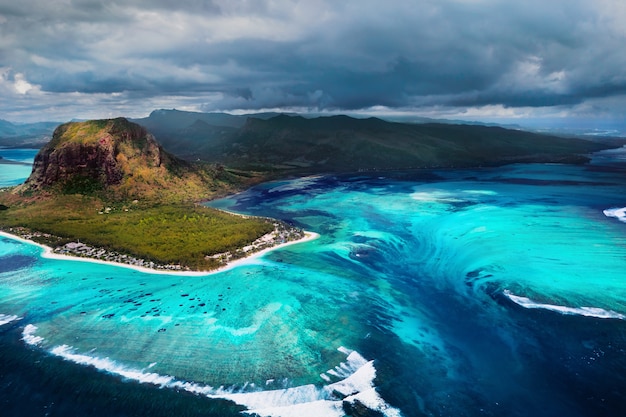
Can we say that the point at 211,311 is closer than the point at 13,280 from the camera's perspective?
Yes

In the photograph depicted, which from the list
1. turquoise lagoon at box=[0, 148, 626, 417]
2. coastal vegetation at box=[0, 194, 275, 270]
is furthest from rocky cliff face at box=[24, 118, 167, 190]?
turquoise lagoon at box=[0, 148, 626, 417]

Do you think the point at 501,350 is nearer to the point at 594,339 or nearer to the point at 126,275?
the point at 594,339

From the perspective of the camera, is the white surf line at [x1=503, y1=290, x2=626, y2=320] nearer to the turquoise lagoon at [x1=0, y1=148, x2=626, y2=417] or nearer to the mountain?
the turquoise lagoon at [x1=0, y1=148, x2=626, y2=417]

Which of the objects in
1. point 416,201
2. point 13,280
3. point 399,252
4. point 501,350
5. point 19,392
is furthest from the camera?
point 416,201

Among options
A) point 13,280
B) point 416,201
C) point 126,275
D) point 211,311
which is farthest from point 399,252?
point 13,280

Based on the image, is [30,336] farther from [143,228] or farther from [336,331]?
[143,228]

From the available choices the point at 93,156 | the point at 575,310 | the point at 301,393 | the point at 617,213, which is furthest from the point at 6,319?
the point at 617,213

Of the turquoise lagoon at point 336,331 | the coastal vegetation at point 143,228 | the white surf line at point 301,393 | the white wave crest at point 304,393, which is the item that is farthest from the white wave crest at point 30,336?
the coastal vegetation at point 143,228
